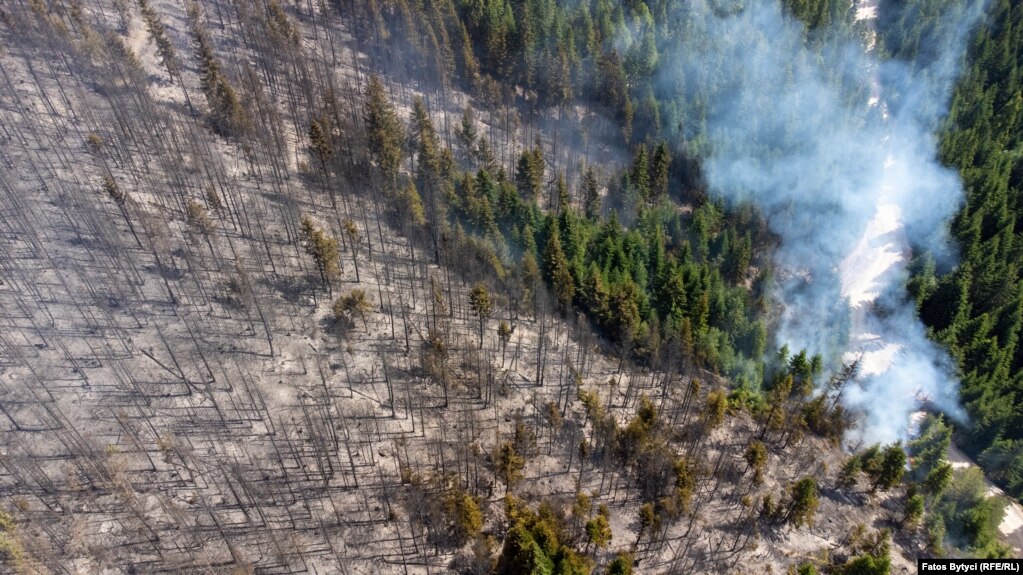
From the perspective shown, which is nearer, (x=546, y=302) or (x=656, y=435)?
(x=656, y=435)

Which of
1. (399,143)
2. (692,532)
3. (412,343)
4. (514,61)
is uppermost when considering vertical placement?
(514,61)

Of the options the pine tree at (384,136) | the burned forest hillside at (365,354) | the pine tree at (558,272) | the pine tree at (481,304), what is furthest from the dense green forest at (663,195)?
the pine tree at (384,136)

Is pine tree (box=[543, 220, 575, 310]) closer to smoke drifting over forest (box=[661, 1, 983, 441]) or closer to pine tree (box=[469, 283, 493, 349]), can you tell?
pine tree (box=[469, 283, 493, 349])

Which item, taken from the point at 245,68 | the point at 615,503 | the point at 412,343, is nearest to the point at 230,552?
the point at 412,343

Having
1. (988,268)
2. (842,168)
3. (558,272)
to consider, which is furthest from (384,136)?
(988,268)

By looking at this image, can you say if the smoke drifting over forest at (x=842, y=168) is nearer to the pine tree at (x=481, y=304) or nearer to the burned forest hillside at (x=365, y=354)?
the burned forest hillside at (x=365, y=354)

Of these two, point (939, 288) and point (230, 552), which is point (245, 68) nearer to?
point (230, 552)
